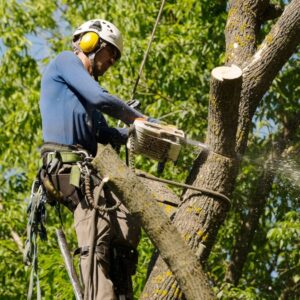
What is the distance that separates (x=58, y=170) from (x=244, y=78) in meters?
1.04

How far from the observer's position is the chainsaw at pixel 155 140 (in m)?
4.79

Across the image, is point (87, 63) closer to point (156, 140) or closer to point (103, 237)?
point (156, 140)

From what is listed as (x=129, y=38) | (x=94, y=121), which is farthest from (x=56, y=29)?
(x=94, y=121)

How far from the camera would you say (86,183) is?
473cm

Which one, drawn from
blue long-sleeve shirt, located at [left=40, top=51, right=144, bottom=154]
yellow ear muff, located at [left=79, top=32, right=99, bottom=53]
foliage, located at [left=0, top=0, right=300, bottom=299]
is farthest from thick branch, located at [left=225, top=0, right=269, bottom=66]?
foliage, located at [left=0, top=0, right=300, bottom=299]

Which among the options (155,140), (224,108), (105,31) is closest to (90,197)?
(155,140)

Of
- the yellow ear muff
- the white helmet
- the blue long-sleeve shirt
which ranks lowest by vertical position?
the blue long-sleeve shirt

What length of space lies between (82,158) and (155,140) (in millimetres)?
383

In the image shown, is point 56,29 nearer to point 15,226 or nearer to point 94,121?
point 15,226

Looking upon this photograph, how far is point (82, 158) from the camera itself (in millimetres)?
4895

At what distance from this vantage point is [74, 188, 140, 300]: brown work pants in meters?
4.69

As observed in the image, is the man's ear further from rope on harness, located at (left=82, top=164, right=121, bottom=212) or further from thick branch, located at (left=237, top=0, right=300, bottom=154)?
thick branch, located at (left=237, top=0, right=300, bottom=154)

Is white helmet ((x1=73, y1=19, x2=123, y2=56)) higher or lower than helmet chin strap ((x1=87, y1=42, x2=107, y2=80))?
higher

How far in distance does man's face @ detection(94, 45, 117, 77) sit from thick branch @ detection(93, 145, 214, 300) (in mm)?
999
